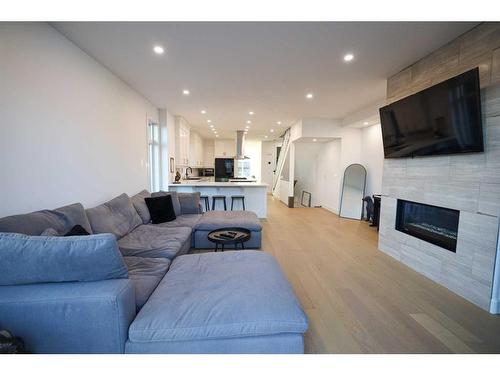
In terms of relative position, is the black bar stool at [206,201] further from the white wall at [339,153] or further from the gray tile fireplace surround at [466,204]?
the gray tile fireplace surround at [466,204]

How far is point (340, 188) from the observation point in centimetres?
615

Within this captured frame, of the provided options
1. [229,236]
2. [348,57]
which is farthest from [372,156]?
[229,236]

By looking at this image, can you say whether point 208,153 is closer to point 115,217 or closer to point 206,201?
point 206,201

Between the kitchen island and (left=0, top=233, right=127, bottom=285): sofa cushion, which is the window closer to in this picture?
the kitchen island

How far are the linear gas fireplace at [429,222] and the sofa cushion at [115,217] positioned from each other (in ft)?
12.0

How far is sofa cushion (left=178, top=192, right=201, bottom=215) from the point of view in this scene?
4.14m

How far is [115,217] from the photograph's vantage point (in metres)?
2.66

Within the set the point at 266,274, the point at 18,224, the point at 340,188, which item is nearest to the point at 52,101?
the point at 18,224

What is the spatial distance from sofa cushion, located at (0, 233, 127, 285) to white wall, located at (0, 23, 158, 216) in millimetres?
892

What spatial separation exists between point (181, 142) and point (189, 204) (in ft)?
8.67

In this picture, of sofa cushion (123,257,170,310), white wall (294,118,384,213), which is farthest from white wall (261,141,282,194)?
sofa cushion (123,257,170,310)
